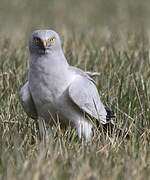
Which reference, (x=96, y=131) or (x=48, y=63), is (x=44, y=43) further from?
(x=96, y=131)

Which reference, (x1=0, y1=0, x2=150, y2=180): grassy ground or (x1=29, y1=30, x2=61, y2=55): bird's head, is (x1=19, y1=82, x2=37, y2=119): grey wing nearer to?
(x1=0, y1=0, x2=150, y2=180): grassy ground

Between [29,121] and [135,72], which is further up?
[135,72]

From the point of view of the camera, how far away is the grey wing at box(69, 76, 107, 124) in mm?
3974

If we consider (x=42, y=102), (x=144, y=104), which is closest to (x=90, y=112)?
(x=42, y=102)

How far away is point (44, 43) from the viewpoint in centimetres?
391

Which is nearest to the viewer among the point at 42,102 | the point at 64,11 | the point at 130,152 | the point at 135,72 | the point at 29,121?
the point at 130,152

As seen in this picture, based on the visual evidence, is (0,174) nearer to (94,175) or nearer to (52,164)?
(52,164)

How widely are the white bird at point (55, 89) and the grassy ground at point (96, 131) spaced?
0.14 meters

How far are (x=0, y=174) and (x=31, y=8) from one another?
9.44 metres

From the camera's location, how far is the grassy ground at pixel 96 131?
301 cm

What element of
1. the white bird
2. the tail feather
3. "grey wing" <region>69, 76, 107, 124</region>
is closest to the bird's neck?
the white bird

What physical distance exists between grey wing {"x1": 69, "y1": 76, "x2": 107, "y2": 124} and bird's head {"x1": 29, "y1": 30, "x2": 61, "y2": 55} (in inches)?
12.7

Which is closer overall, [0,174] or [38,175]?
[38,175]

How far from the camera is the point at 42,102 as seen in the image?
404cm
